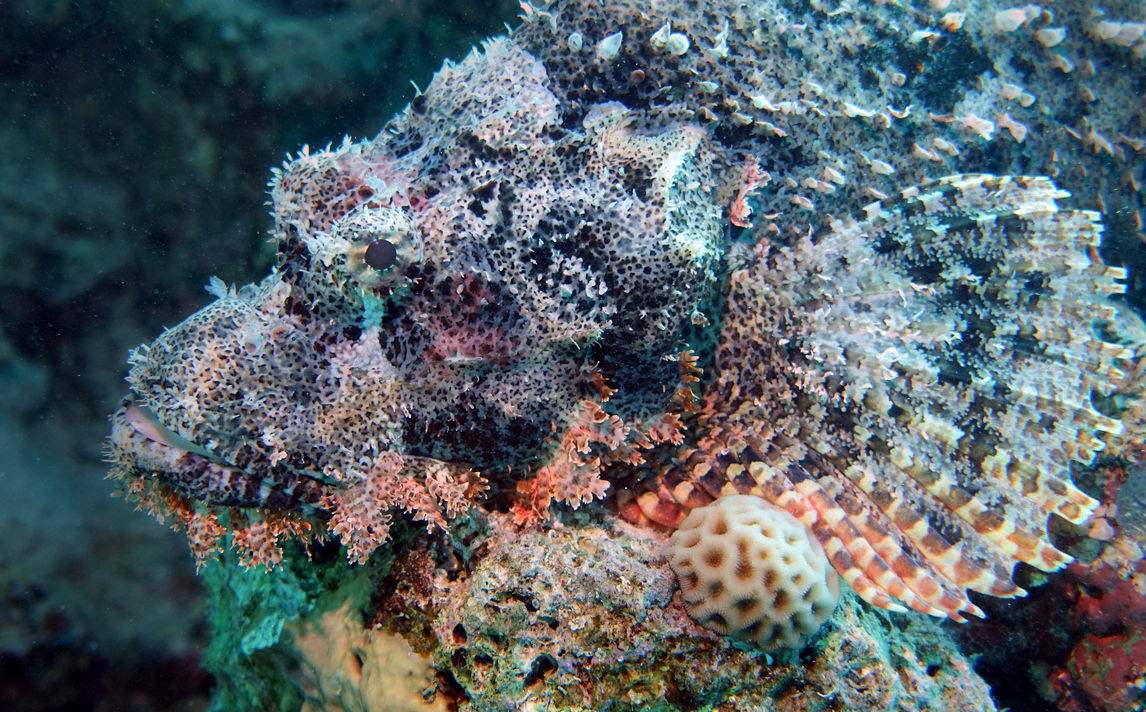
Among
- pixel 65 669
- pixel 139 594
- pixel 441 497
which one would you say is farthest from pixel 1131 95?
pixel 65 669

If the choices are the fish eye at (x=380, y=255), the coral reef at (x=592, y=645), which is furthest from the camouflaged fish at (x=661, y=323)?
the coral reef at (x=592, y=645)

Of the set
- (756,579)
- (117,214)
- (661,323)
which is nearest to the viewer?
(756,579)

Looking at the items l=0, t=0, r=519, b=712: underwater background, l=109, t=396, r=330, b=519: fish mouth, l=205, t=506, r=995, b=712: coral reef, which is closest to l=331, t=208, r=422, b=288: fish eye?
l=109, t=396, r=330, b=519: fish mouth

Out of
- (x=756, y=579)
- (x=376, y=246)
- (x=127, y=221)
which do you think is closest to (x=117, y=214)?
(x=127, y=221)

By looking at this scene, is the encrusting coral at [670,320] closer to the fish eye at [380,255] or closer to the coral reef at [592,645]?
the fish eye at [380,255]

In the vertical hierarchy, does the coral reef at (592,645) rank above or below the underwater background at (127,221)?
below

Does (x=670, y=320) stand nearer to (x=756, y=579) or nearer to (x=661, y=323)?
(x=661, y=323)
